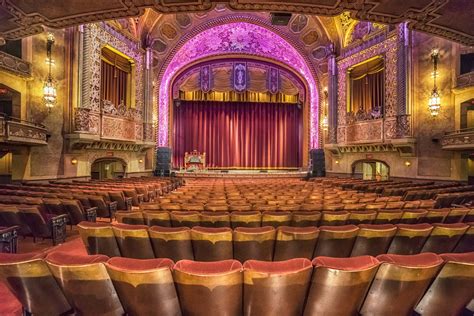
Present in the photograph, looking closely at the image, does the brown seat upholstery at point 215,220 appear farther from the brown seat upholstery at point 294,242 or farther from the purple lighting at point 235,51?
the purple lighting at point 235,51

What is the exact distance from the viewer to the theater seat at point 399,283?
5.37 ft

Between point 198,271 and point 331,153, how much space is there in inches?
668

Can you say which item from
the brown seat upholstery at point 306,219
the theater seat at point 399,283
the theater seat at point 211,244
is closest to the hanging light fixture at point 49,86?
the theater seat at point 211,244

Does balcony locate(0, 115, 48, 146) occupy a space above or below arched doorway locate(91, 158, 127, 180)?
above

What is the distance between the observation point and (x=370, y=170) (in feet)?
60.2

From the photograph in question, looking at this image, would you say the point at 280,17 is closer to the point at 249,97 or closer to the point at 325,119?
the point at 325,119

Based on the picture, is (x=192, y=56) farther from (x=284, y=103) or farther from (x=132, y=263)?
(x=132, y=263)

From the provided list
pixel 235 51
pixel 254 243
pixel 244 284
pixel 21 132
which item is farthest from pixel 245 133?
pixel 244 284

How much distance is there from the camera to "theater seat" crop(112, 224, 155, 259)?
104 inches

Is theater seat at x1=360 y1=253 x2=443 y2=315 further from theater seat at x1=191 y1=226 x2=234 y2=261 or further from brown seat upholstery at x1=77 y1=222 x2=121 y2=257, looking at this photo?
brown seat upholstery at x1=77 y1=222 x2=121 y2=257

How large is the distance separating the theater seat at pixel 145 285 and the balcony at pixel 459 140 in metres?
12.0

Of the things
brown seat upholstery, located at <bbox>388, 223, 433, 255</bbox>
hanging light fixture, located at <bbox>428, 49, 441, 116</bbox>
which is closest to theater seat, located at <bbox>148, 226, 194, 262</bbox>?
brown seat upholstery, located at <bbox>388, 223, 433, 255</bbox>

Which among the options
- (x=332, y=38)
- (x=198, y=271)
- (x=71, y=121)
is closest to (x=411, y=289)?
(x=198, y=271)

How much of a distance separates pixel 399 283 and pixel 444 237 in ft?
4.96
